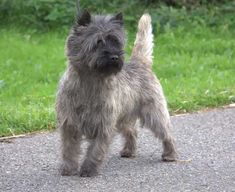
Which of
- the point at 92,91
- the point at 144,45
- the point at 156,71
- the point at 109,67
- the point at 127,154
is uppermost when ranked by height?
the point at 109,67

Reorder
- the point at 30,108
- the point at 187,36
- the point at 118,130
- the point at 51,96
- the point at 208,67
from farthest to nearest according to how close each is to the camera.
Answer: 1. the point at 187,36
2. the point at 208,67
3. the point at 51,96
4. the point at 30,108
5. the point at 118,130

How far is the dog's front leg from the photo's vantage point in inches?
270

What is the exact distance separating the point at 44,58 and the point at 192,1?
12.6 feet

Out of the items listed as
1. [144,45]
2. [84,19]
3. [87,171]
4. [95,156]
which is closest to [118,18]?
[84,19]

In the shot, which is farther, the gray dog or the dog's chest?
the dog's chest

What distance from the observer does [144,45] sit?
7.90 metres

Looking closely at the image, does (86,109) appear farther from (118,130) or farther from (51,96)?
(51,96)

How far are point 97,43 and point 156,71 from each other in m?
5.05

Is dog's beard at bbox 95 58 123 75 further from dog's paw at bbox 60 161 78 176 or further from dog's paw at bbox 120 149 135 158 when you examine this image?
dog's paw at bbox 120 149 135 158

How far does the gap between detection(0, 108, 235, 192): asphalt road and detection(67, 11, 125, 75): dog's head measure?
3.16ft

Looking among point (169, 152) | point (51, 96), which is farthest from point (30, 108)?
point (169, 152)

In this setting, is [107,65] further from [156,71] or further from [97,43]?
[156,71]

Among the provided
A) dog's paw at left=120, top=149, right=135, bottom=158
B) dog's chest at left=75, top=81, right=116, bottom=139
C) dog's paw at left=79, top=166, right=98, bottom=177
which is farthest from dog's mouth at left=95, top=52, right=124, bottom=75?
dog's paw at left=120, top=149, right=135, bottom=158

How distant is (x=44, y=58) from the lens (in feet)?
40.3
